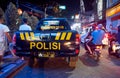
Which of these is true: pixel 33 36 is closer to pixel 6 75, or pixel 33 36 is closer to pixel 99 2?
pixel 6 75

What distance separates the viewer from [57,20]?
12.2 meters

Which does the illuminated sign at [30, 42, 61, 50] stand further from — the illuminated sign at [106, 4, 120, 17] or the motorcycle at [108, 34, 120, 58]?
the illuminated sign at [106, 4, 120, 17]

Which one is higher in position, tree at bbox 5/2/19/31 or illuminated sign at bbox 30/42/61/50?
tree at bbox 5/2/19/31

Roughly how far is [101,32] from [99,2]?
31.2 meters

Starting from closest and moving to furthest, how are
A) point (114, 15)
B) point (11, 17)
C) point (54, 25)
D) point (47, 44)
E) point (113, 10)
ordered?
point (47, 44) < point (54, 25) < point (11, 17) < point (114, 15) < point (113, 10)

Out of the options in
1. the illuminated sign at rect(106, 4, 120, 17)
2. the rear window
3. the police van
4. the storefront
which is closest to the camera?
the police van

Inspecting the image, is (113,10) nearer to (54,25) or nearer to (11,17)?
(11,17)

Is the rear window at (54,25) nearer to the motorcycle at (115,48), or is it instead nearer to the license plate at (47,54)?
the motorcycle at (115,48)

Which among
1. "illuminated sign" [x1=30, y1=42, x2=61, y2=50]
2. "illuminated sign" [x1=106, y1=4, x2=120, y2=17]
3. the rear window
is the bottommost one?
"illuminated sign" [x1=30, y1=42, x2=61, y2=50]

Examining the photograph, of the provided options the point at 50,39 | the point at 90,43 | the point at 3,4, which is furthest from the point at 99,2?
the point at 50,39

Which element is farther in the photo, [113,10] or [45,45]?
[113,10]

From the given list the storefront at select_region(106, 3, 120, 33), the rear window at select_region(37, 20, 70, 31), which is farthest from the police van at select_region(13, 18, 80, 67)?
the storefront at select_region(106, 3, 120, 33)

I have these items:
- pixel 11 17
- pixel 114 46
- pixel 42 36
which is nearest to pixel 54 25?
pixel 114 46

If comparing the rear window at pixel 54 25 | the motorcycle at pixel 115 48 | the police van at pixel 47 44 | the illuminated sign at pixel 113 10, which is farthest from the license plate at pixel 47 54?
the illuminated sign at pixel 113 10
